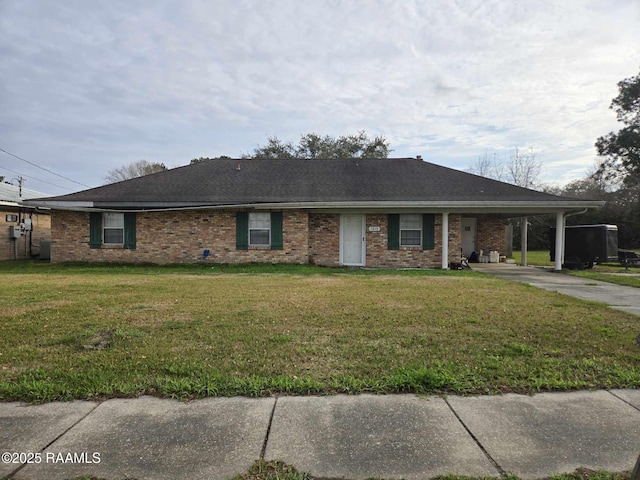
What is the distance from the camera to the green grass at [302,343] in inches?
123

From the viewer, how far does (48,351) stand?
12.7ft

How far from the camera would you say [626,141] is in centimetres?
2581

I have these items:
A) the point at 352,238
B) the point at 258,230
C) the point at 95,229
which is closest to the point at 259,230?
the point at 258,230

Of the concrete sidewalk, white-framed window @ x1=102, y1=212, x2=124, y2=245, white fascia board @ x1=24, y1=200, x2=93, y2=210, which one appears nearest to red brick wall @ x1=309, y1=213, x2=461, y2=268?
white-framed window @ x1=102, y1=212, x2=124, y2=245

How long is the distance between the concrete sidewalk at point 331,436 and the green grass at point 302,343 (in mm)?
215

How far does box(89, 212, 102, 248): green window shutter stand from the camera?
44.0 ft

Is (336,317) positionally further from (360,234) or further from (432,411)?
(360,234)

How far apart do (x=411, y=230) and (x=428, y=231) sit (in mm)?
617

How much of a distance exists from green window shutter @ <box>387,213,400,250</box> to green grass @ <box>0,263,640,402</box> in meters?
5.76

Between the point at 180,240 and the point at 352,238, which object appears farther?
the point at 352,238

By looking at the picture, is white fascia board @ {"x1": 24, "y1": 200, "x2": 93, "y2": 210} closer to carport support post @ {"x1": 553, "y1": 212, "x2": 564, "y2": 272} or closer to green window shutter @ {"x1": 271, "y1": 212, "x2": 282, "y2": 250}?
green window shutter @ {"x1": 271, "y1": 212, "x2": 282, "y2": 250}

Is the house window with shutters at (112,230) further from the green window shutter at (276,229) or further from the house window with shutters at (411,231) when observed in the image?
the house window with shutters at (411,231)

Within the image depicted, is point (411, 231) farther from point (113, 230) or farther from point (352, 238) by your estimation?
point (113, 230)

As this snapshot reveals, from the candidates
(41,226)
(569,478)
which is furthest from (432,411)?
(41,226)
